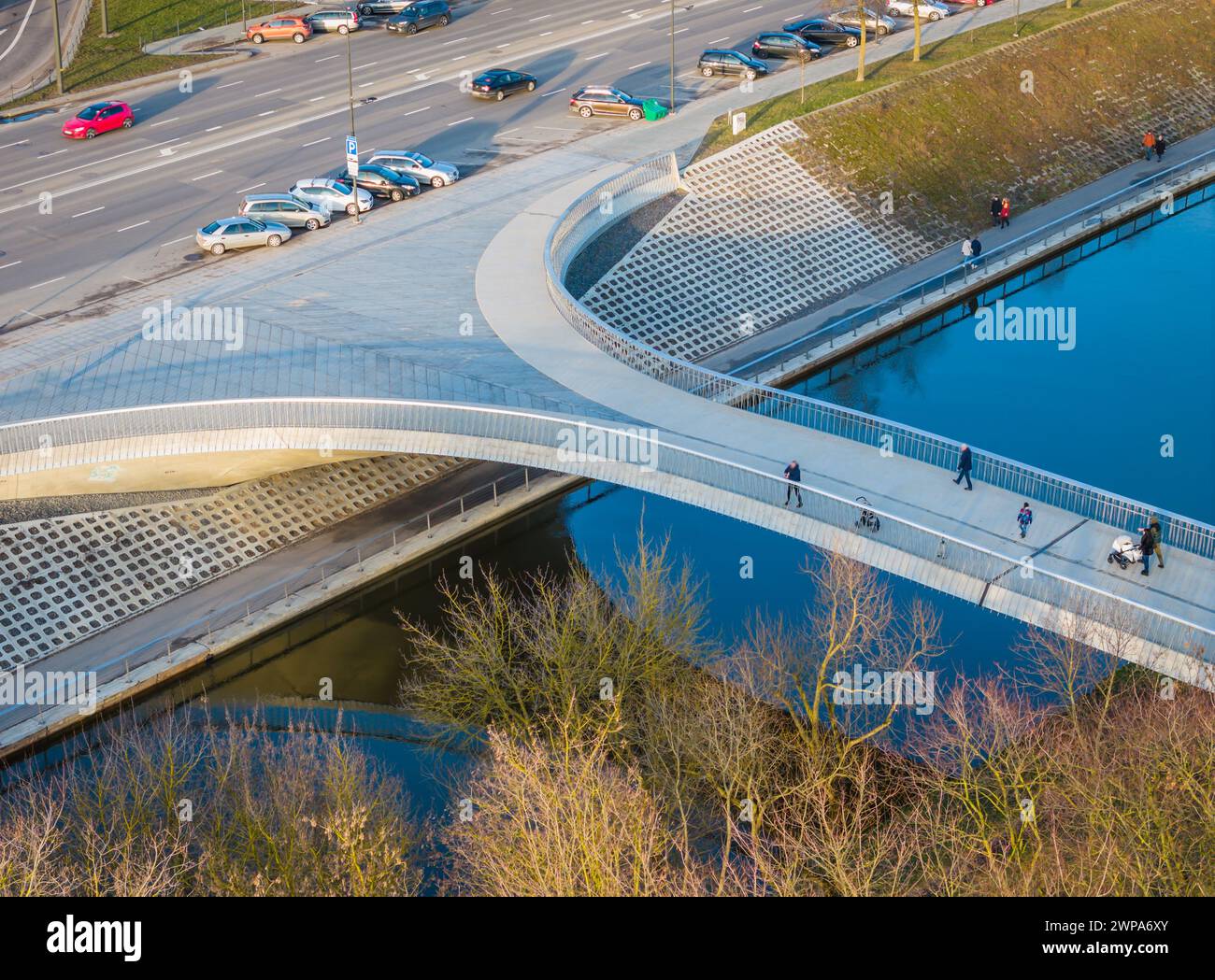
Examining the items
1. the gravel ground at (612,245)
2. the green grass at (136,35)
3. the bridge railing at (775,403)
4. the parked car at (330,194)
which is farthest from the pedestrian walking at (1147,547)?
the green grass at (136,35)

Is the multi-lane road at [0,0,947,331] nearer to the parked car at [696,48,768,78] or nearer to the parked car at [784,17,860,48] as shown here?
the parked car at [696,48,768,78]

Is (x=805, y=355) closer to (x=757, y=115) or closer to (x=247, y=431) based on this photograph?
(x=757, y=115)

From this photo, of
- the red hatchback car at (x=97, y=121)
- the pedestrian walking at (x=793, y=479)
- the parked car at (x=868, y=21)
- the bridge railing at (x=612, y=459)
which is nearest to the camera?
the bridge railing at (x=612, y=459)

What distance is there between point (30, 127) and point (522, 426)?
39.3m

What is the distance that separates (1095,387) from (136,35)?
49532mm

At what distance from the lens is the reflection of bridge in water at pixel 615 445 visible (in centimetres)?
3359

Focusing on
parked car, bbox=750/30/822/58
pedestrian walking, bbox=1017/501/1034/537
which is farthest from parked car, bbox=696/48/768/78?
pedestrian walking, bbox=1017/501/1034/537

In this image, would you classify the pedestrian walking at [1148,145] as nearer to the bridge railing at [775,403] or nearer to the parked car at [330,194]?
the bridge railing at [775,403]

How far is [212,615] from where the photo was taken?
42.2 meters

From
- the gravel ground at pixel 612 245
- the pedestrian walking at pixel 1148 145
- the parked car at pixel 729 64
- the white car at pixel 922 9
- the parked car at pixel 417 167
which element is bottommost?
the pedestrian walking at pixel 1148 145

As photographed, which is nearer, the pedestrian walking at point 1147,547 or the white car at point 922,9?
the pedestrian walking at point 1147,547

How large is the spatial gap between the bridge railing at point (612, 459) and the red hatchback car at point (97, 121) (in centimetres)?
3079

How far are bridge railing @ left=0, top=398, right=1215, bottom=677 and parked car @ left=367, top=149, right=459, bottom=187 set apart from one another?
22.5m

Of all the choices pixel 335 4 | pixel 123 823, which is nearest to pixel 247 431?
pixel 123 823
